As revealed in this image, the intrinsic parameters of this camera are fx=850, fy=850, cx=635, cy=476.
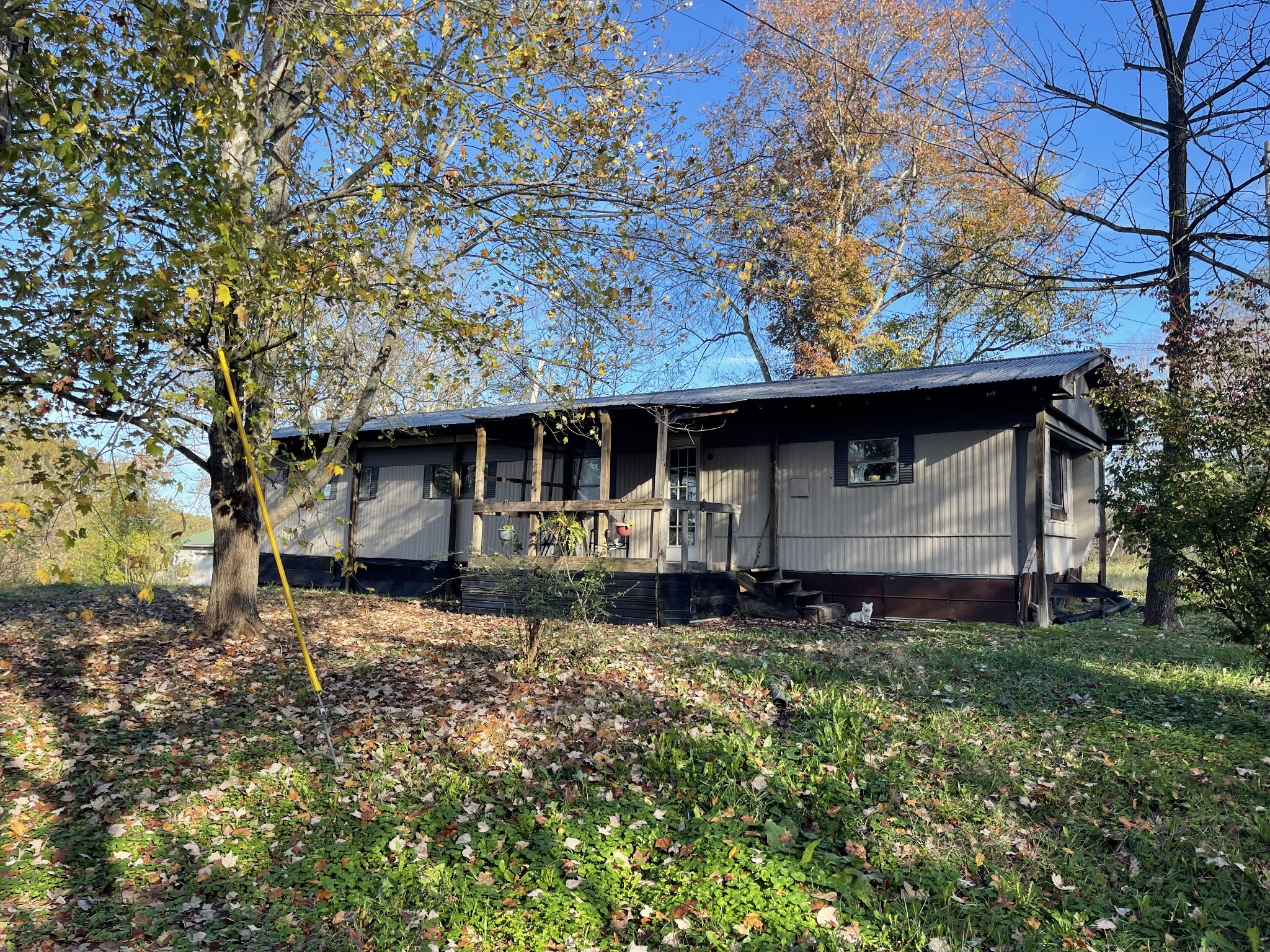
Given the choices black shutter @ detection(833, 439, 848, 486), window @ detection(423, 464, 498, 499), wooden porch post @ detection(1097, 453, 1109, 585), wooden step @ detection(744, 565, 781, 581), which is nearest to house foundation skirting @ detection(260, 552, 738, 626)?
wooden step @ detection(744, 565, 781, 581)

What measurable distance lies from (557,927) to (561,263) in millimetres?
5928

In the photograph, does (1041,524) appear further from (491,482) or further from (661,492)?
(491,482)

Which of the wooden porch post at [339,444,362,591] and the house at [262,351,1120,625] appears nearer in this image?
the house at [262,351,1120,625]

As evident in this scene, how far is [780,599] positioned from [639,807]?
843 centimetres

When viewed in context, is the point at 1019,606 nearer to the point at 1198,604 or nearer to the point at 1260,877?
the point at 1198,604

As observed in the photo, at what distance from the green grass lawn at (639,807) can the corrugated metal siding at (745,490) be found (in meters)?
6.29

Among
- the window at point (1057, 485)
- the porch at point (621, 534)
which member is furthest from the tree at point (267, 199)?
the window at point (1057, 485)

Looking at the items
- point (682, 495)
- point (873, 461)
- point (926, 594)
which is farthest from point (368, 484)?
point (926, 594)

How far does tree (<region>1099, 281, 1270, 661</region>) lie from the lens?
626 centimetres

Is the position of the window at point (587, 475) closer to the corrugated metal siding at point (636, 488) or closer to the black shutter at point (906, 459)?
the corrugated metal siding at point (636, 488)

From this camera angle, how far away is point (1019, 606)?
1231 cm

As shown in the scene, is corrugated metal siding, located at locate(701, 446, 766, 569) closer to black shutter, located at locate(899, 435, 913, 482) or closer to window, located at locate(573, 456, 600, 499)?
black shutter, located at locate(899, 435, 913, 482)

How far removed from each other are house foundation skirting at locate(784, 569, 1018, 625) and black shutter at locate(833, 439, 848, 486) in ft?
4.96

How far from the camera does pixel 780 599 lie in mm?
13141
